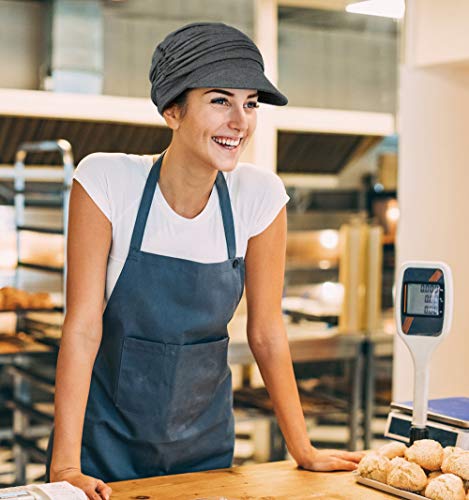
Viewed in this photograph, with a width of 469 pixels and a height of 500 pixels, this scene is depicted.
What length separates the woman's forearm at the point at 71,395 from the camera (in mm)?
1989

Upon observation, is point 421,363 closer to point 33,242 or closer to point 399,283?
point 399,283

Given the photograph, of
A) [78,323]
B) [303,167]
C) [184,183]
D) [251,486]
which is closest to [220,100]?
[184,183]

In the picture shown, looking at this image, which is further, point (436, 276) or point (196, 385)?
point (196, 385)

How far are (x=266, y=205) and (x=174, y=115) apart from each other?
34 centimetres

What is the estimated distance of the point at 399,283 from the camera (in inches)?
81.0

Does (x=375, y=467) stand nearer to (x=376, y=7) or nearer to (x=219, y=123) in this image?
(x=219, y=123)

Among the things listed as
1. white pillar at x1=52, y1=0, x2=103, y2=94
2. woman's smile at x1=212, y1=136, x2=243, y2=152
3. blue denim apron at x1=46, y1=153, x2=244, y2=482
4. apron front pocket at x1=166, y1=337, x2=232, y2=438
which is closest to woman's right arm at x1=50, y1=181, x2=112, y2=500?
blue denim apron at x1=46, y1=153, x2=244, y2=482

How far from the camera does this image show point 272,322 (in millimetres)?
2279

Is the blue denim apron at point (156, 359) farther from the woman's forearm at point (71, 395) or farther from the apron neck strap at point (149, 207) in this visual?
the woman's forearm at point (71, 395)

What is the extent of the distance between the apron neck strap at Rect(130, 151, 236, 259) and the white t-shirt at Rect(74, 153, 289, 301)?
11 mm

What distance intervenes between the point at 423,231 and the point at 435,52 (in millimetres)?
727

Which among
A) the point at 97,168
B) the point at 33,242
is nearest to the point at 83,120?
the point at 33,242

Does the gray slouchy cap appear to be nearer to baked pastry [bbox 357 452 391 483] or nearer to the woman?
the woman

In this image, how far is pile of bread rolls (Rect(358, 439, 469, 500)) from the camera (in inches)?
70.2
